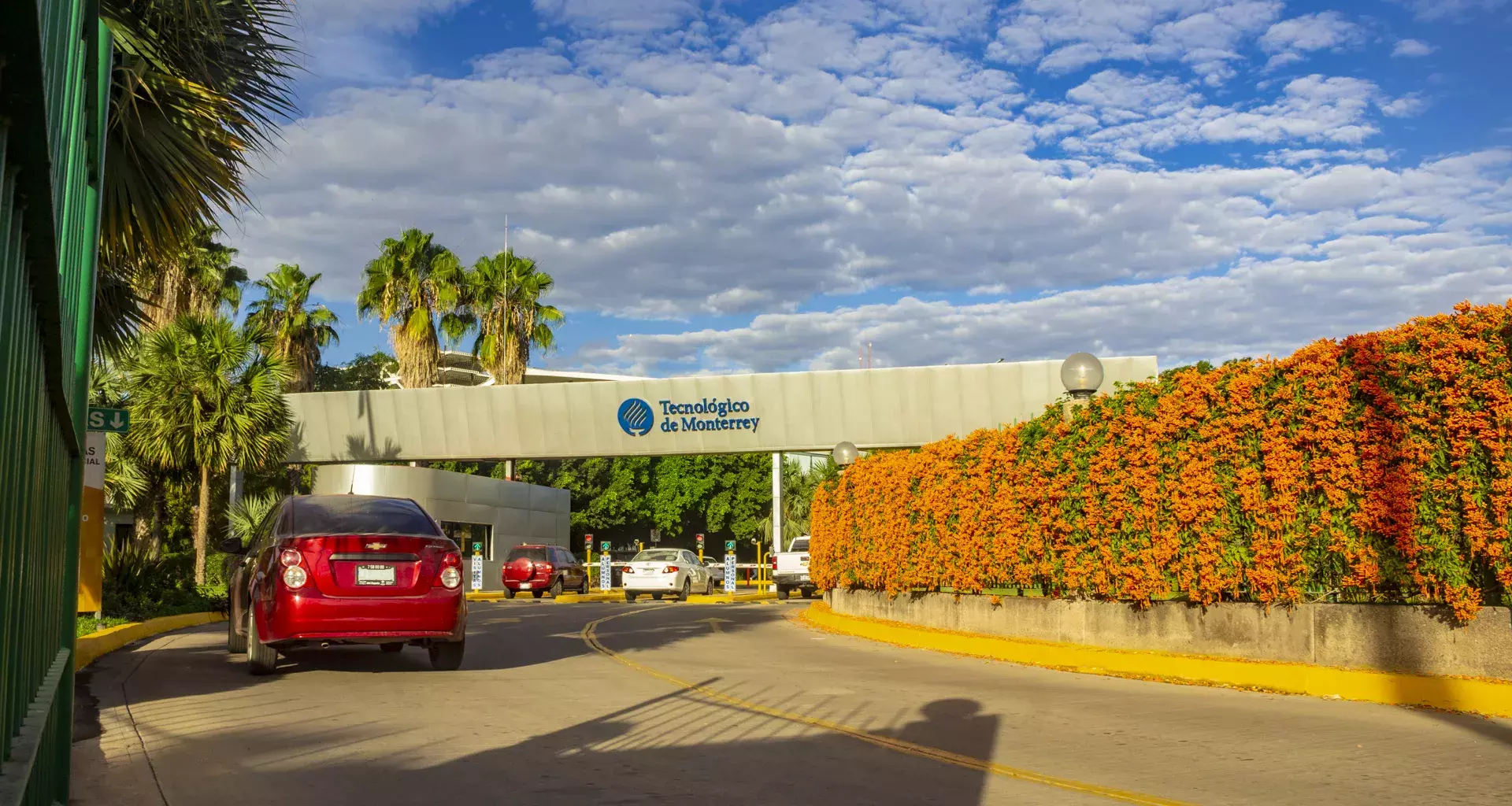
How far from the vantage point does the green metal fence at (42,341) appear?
8.91 feet

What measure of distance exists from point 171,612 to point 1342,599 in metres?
16.7

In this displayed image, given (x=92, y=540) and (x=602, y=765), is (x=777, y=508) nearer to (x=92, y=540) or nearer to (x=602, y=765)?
(x=92, y=540)

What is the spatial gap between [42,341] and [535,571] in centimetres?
3457

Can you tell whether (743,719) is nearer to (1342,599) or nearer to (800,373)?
(1342,599)

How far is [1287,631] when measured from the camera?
12.4 m

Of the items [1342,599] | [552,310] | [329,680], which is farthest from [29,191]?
[552,310]

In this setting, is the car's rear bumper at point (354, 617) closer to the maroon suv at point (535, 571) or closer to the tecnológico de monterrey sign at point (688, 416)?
the maroon suv at point (535, 571)

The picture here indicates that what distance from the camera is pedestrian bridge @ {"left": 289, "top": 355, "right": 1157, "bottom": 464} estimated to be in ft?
123

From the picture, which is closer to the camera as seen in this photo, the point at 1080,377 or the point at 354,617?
the point at 354,617

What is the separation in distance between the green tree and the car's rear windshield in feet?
217

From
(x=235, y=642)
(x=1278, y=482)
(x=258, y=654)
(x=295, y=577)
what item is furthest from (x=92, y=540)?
(x=1278, y=482)

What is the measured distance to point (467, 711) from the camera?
33.3 feet

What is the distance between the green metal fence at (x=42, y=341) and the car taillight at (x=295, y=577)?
233 inches

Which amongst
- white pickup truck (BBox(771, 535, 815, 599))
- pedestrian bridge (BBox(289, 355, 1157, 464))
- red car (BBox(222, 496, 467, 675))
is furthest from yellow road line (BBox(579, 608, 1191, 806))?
pedestrian bridge (BBox(289, 355, 1157, 464))
